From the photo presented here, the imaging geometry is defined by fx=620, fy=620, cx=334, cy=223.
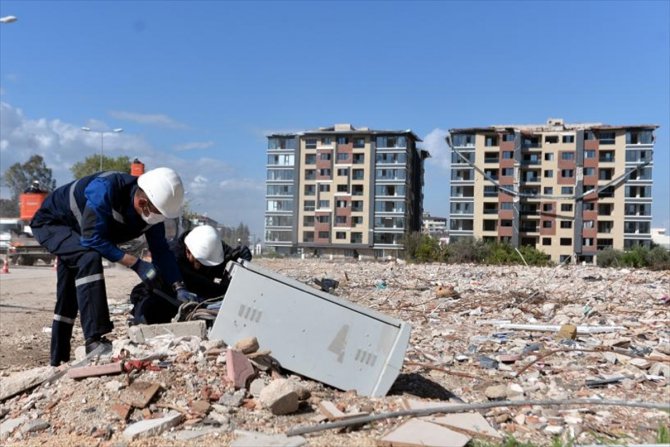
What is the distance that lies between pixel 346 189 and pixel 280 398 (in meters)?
66.7

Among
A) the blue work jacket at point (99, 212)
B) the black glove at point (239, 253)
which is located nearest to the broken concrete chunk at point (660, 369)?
the black glove at point (239, 253)

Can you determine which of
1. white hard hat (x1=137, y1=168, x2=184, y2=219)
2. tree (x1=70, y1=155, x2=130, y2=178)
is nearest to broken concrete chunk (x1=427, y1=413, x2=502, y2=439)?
white hard hat (x1=137, y1=168, x2=184, y2=219)

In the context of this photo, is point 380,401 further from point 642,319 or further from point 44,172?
point 44,172

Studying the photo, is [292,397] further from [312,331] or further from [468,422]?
[468,422]

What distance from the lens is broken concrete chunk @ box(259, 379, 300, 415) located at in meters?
3.40

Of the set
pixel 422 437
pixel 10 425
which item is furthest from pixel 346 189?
pixel 422 437

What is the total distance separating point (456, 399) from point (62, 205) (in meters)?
3.30

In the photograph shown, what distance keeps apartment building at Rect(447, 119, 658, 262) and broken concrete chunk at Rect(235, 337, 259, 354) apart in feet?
200

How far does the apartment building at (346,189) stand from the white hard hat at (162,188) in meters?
63.0

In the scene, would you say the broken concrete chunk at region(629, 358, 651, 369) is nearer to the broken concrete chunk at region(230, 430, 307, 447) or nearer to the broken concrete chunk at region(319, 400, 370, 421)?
the broken concrete chunk at region(319, 400, 370, 421)

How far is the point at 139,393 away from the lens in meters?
3.56

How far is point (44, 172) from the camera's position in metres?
74.8

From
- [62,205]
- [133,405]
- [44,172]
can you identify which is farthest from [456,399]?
[44,172]

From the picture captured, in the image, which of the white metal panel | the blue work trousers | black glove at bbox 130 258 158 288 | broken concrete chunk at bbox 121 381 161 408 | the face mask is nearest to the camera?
broken concrete chunk at bbox 121 381 161 408
